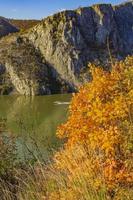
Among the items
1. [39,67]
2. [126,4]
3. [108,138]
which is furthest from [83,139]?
[126,4]

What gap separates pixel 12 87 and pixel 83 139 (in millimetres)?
93166

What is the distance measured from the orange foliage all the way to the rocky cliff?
86930 millimetres

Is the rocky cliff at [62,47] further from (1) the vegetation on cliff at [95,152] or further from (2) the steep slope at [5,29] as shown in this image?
(1) the vegetation on cliff at [95,152]

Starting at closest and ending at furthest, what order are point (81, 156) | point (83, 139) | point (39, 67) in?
point (81, 156) → point (83, 139) → point (39, 67)

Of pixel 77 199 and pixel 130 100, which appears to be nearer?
pixel 77 199

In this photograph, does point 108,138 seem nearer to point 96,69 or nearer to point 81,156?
point 81,156

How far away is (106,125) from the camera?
→ 12.3 m

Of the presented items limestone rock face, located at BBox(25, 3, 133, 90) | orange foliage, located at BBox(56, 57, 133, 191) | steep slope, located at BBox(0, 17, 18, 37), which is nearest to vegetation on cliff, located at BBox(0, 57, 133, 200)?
orange foliage, located at BBox(56, 57, 133, 191)

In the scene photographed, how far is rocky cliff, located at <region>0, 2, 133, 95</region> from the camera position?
105 metres

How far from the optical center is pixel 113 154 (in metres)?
11.4

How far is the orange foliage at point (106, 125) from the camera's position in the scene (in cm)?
1040

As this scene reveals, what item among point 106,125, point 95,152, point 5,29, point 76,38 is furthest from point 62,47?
point 95,152

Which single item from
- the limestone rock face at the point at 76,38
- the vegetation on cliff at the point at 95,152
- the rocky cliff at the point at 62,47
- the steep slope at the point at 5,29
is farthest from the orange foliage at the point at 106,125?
the steep slope at the point at 5,29

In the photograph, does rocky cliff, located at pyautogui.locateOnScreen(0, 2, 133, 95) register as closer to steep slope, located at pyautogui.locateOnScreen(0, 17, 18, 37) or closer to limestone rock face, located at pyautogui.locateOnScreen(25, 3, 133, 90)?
limestone rock face, located at pyautogui.locateOnScreen(25, 3, 133, 90)
